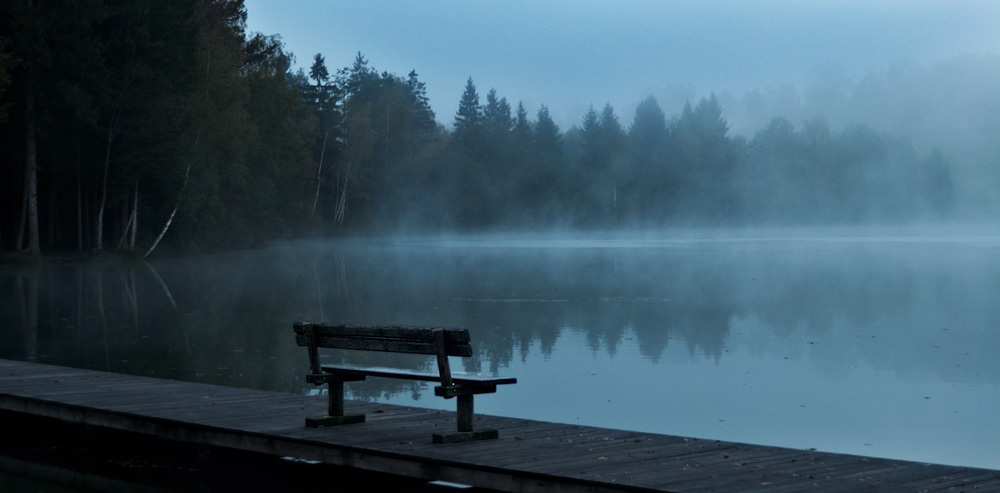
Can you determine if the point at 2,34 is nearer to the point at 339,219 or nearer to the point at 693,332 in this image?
the point at 693,332

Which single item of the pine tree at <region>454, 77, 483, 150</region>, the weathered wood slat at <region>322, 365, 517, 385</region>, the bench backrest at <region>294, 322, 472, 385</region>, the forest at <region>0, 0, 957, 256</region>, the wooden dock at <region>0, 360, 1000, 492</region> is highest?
the pine tree at <region>454, 77, 483, 150</region>

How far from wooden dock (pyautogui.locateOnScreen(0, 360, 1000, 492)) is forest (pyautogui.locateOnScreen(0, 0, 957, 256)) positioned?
30228 mm

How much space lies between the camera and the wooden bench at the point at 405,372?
22.9ft

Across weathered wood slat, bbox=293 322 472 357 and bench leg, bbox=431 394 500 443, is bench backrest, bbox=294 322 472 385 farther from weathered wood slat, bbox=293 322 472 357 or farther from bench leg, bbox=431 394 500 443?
bench leg, bbox=431 394 500 443

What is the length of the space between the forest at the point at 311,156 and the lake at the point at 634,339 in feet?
27.6

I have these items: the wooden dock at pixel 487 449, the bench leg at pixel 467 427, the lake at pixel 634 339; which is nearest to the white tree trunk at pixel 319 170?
the lake at pixel 634 339

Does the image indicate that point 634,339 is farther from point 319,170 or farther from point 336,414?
point 319,170

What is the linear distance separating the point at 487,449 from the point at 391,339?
103cm

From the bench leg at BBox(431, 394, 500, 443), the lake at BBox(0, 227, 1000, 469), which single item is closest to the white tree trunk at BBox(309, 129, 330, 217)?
the lake at BBox(0, 227, 1000, 469)

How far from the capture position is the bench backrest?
273 inches

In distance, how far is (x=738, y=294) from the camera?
81.2 feet

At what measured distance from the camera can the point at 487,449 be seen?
678 cm

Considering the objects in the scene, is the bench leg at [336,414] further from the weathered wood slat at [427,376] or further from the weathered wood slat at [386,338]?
the weathered wood slat at [386,338]

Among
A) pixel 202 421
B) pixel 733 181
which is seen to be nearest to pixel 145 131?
pixel 202 421
